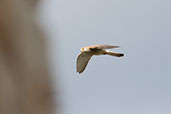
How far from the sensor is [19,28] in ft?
7.20

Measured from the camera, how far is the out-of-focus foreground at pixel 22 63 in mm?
2076

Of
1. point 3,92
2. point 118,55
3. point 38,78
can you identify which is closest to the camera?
point 3,92

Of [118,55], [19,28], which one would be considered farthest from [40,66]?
[118,55]

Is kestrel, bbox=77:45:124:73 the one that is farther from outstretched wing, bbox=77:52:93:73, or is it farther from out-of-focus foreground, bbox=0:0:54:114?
out-of-focus foreground, bbox=0:0:54:114

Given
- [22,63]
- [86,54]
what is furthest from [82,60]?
[22,63]

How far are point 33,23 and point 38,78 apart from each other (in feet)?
0.92

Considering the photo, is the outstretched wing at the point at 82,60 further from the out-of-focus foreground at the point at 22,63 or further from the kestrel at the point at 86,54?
the out-of-focus foreground at the point at 22,63

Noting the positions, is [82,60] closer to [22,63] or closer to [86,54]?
[86,54]

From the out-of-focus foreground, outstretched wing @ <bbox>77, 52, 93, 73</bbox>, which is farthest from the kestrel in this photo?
the out-of-focus foreground

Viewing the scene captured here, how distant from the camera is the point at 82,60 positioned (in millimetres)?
9836

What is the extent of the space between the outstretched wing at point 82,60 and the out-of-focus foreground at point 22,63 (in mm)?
7300

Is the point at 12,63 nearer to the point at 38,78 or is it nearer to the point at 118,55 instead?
the point at 38,78

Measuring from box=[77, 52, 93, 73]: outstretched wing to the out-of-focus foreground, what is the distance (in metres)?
7.30

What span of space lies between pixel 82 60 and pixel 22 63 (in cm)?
768
